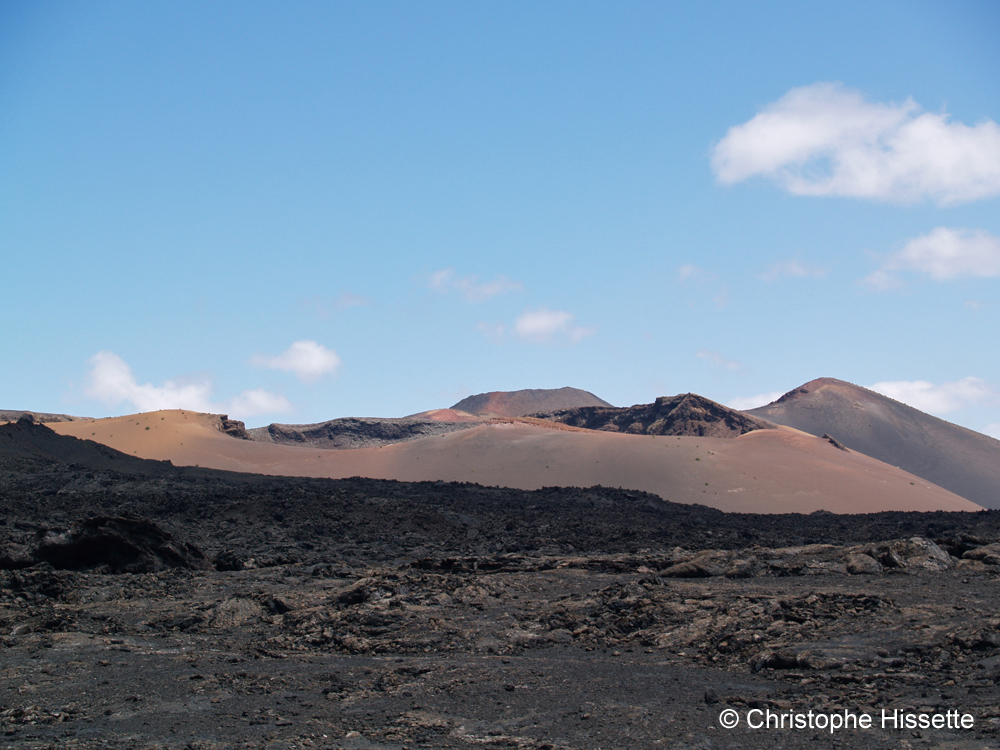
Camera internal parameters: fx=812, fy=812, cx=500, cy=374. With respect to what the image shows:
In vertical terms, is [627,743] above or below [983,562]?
below

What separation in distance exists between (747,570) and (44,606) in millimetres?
11326

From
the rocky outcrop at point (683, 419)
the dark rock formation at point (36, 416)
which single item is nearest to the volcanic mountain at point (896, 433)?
the rocky outcrop at point (683, 419)

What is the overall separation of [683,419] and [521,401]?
60.2 meters

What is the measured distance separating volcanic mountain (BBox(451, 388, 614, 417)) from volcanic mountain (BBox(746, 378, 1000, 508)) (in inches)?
1396

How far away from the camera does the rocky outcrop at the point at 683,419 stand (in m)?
67.8

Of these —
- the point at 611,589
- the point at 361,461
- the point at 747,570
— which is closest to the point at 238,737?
the point at 611,589

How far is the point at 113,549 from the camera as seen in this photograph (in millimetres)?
15250

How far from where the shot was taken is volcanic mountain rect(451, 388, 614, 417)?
125 m

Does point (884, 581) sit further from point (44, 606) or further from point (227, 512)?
point (227, 512)

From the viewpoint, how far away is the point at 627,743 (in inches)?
274

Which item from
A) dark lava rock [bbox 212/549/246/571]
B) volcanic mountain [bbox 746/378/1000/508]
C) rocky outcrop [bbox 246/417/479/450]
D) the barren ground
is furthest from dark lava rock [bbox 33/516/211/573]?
volcanic mountain [bbox 746/378/1000/508]

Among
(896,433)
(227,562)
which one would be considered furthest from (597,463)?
(896,433)

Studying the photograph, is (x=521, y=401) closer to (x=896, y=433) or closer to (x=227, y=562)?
(x=896, y=433)

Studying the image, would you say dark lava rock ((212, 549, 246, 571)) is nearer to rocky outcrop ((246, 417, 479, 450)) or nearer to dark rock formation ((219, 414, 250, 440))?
dark rock formation ((219, 414, 250, 440))
